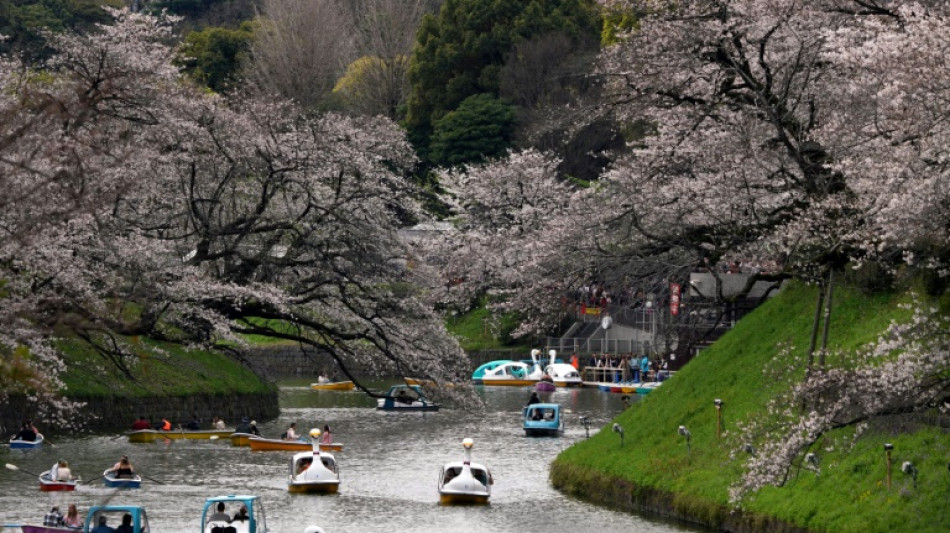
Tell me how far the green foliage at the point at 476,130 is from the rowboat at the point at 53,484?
5771 centimetres

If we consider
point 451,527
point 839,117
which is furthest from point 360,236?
point 839,117

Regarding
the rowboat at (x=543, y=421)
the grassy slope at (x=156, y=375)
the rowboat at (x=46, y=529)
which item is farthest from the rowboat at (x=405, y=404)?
the rowboat at (x=46, y=529)

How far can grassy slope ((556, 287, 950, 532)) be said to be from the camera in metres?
21.1

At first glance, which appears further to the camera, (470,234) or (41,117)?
(470,234)

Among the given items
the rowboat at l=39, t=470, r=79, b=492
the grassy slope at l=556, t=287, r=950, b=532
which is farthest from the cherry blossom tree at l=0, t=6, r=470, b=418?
the grassy slope at l=556, t=287, r=950, b=532

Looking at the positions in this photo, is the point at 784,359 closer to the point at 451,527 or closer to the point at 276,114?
the point at 451,527

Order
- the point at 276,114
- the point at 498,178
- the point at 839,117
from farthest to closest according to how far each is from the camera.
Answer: the point at 498,178 → the point at 276,114 → the point at 839,117

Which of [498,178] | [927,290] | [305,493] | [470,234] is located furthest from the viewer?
[498,178]

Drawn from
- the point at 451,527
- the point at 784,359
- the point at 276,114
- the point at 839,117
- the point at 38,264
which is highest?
the point at 276,114

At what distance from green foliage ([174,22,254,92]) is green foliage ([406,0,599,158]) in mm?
17438

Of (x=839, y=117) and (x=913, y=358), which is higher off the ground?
(x=839, y=117)

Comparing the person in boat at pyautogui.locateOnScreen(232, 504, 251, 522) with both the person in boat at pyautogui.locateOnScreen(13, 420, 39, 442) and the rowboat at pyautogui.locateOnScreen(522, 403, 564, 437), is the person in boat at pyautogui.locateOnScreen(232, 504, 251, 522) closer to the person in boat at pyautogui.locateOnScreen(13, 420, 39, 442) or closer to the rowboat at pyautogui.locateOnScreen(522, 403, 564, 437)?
the person in boat at pyautogui.locateOnScreen(13, 420, 39, 442)

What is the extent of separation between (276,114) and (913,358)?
22.6 m

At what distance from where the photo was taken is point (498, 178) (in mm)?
82188
